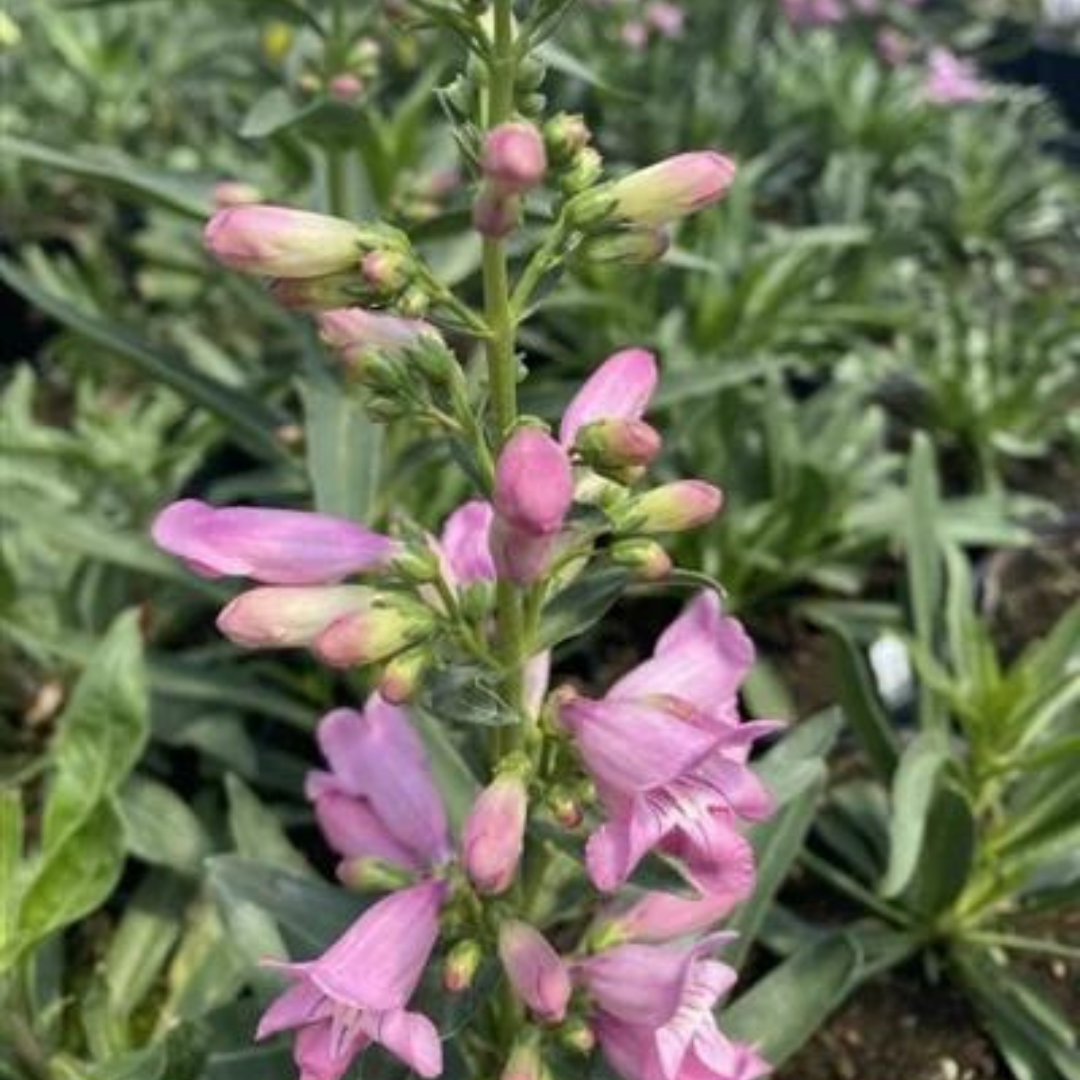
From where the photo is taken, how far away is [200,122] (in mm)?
5391

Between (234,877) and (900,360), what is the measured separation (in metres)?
2.81

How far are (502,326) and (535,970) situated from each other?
0.57m

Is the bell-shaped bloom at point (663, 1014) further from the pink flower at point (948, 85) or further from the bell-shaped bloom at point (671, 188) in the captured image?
the pink flower at point (948, 85)

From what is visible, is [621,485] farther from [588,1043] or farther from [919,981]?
[919,981]

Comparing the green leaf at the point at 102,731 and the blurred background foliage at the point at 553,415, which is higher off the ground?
the green leaf at the point at 102,731

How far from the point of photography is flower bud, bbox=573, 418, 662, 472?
127 cm

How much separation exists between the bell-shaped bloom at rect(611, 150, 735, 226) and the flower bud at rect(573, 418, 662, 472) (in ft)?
0.56

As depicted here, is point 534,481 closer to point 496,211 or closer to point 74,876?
point 496,211

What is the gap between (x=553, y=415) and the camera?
253 cm

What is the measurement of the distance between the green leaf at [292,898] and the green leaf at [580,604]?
Result: 0.51 meters

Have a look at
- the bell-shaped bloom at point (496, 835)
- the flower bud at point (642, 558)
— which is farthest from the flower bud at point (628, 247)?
the bell-shaped bloom at point (496, 835)

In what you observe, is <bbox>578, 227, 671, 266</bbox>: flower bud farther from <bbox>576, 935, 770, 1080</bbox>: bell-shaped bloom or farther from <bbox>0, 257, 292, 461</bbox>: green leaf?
<bbox>0, 257, 292, 461</bbox>: green leaf

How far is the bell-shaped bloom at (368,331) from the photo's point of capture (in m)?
1.34

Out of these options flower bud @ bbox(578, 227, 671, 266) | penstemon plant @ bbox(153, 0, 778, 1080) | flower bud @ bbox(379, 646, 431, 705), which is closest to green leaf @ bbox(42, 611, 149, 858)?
penstemon plant @ bbox(153, 0, 778, 1080)
